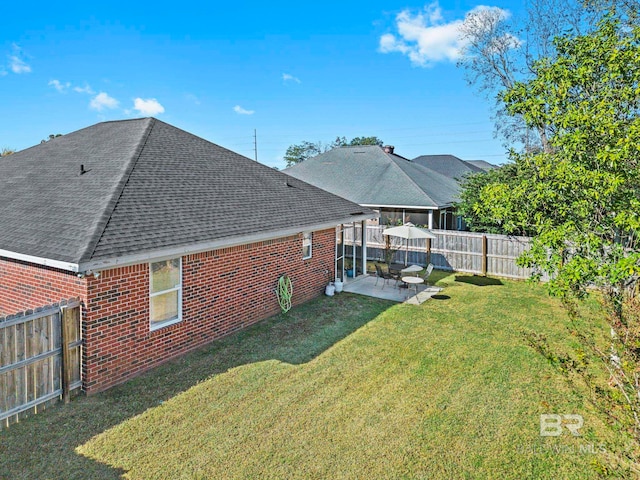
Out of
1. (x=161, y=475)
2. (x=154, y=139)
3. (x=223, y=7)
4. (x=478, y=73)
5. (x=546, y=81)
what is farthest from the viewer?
(x=478, y=73)

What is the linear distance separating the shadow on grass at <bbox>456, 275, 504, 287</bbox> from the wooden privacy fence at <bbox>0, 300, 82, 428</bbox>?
12984 mm

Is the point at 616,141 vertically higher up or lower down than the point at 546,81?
lower down

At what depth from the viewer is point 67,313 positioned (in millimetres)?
6309

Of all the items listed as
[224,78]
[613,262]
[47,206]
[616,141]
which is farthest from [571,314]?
[224,78]

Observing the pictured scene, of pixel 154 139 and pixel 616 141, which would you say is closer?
pixel 616 141

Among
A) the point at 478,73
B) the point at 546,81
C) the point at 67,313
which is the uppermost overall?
the point at 478,73

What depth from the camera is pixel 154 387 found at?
6.87 metres

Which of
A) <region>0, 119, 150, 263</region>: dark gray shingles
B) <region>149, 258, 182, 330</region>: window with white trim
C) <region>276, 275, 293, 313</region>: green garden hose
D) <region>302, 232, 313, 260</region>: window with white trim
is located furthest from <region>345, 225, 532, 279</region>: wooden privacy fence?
<region>149, 258, 182, 330</region>: window with white trim

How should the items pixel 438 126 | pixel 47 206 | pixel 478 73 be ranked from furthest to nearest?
pixel 438 126 → pixel 478 73 → pixel 47 206

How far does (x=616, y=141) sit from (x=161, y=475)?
792 centimetres

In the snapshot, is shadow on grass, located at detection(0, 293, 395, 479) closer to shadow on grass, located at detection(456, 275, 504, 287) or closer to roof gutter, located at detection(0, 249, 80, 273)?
roof gutter, located at detection(0, 249, 80, 273)

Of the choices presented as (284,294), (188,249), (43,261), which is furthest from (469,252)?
(43,261)

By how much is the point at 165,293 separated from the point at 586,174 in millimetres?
7781

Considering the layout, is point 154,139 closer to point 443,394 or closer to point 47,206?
point 47,206
